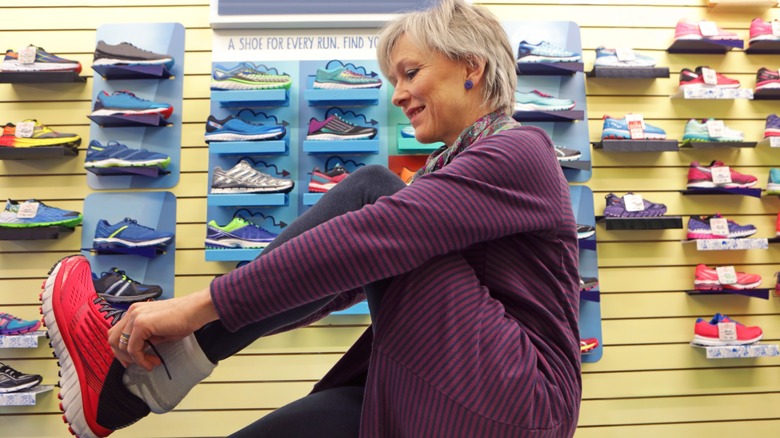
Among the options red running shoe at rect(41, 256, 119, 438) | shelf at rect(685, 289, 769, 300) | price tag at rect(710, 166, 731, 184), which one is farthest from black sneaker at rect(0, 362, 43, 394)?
price tag at rect(710, 166, 731, 184)

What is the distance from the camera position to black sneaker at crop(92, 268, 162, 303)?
298 cm

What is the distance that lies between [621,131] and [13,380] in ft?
11.2

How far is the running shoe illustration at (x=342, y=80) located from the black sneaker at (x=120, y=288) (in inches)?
55.2

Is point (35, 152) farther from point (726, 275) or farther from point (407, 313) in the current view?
point (726, 275)

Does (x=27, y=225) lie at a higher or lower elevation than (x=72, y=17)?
lower

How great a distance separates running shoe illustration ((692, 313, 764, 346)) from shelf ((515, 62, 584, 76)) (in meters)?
1.57

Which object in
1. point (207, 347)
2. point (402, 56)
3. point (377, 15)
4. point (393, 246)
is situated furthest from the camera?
point (377, 15)

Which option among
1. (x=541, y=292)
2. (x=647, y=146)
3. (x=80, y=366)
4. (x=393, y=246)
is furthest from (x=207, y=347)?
(x=647, y=146)

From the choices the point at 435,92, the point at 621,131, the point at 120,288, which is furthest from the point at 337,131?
the point at 435,92

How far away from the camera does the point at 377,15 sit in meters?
3.49

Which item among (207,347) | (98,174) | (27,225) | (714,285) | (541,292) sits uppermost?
(541,292)

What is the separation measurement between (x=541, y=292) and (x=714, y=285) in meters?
2.71

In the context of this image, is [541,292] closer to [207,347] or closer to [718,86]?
[207,347]

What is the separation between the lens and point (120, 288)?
9.88 feet
